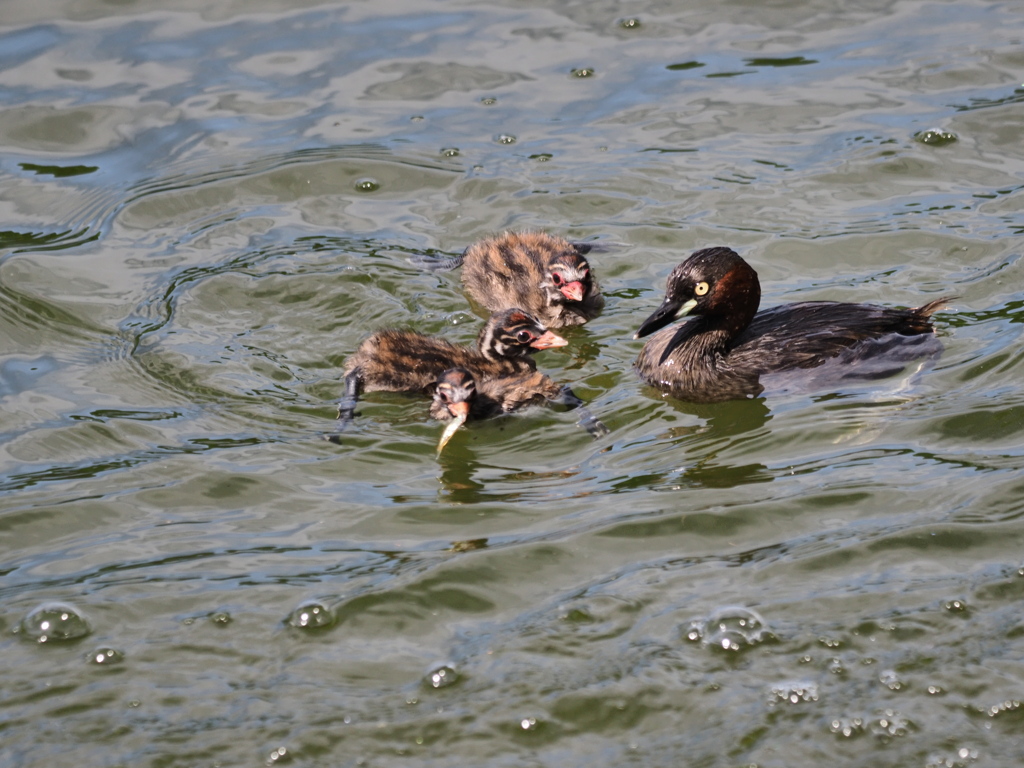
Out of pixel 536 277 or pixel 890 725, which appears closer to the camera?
pixel 890 725

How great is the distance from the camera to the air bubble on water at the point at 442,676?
4.52 metres

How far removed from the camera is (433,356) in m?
6.67

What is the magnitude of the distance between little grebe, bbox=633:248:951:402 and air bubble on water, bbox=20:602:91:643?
10.3 feet

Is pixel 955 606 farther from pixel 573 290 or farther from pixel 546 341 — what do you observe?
pixel 573 290

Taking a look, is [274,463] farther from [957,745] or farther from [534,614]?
[957,745]

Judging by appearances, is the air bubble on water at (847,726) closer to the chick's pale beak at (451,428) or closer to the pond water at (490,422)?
the pond water at (490,422)

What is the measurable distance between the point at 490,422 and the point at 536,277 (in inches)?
58.6

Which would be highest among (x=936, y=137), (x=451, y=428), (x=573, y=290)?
(x=936, y=137)

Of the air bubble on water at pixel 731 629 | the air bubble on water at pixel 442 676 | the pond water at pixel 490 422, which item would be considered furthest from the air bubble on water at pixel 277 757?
the air bubble on water at pixel 731 629

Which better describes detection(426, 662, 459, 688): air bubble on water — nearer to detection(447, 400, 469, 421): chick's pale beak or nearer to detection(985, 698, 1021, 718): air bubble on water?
detection(447, 400, 469, 421): chick's pale beak

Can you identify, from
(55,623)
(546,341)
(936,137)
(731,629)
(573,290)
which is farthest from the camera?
(936,137)

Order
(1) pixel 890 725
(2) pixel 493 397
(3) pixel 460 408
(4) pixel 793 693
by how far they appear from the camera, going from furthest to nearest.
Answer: (2) pixel 493 397, (3) pixel 460 408, (4) pixel 793 693, (1) pixel 890 725

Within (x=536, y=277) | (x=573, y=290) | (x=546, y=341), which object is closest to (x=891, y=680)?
(x=546, y=341)

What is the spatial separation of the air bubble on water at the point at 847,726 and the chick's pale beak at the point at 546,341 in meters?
2.99
